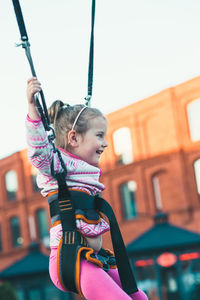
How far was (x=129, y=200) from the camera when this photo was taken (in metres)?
28.2

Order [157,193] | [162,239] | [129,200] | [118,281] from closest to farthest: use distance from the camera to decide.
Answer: [118,281]
[162,239]
[157,193]
[129,200]

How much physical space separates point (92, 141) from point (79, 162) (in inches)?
6.3

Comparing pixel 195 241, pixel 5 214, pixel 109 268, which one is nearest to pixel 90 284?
pixel 109 268

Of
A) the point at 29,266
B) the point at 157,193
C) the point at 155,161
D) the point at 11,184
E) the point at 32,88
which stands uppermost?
the point at 11,184

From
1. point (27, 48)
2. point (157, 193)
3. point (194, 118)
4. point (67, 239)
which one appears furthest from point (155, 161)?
point (27, 48)

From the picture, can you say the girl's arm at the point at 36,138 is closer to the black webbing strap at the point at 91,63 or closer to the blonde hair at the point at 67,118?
the blonde hair at the point at 67,118

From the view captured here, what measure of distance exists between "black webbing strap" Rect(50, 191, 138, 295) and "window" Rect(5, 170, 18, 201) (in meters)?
32.4

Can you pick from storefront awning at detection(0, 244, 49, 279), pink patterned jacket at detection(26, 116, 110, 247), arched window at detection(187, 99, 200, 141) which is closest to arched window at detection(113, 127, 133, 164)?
arched window at detection(187, 99, 200, 141)

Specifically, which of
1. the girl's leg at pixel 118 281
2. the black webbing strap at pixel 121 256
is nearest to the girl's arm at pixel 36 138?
the black webbing strap at pixel 121 256

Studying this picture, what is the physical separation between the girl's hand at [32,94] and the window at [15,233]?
→ 32.0 m

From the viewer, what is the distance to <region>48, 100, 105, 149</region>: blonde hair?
301cm

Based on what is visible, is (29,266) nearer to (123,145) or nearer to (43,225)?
(43,225)

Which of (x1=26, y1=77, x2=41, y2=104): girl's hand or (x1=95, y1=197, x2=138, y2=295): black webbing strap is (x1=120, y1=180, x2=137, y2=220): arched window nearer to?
(x1=95, y1=197, x2=138, y2=295): black webbing strap

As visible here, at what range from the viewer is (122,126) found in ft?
93.8
